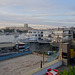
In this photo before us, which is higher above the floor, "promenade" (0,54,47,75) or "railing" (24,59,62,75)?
"railing" (24,59,62,75)

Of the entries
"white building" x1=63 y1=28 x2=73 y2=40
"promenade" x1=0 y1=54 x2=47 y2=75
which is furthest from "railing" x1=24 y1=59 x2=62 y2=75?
"white building" x1=63 y1=28 x2=73 y2=40

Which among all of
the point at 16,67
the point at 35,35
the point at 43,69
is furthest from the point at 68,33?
the point at 43,69

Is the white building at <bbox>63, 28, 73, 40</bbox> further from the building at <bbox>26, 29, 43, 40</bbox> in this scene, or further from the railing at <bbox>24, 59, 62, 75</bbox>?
the railing at <bbox>24, 59, 62, 75</bbox>

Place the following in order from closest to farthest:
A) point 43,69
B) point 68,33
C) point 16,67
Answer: point 43,69 < point 16,67 < point 68,33

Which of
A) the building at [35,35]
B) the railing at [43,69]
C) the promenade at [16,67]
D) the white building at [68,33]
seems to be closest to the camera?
the railing at [43,69]

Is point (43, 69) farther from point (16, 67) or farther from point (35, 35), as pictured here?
point (35, 35)

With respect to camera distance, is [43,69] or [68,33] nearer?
[43,69]

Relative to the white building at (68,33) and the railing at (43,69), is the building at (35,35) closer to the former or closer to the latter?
the white building at (68,33)

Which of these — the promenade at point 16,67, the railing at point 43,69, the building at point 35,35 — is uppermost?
the building at point 35,35

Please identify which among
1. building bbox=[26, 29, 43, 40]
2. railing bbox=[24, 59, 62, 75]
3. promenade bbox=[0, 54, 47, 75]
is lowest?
promenade bbox=[0, 54, 47, 75]

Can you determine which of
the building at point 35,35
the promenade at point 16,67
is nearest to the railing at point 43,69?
the promenade at point 16,67

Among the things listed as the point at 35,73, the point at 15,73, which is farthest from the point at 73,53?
the point at 15,73

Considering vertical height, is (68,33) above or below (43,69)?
above

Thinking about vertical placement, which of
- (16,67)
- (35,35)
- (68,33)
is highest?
(68,33)
